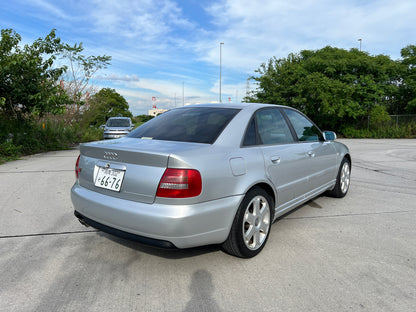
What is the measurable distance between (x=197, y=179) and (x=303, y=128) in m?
2.35

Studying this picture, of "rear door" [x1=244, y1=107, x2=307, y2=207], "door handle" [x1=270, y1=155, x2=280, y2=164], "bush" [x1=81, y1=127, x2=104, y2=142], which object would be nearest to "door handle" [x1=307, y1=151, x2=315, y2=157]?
"rear door" [x1=244, y1=107, x2=307, y2=207]

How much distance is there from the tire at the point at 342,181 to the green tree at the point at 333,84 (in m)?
17.8

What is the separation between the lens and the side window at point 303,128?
398cm

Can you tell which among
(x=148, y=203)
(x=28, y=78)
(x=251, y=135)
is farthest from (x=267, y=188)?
(x=28, y=78)

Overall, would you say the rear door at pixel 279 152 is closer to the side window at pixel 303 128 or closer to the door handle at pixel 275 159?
the door handle at pixel 275 159

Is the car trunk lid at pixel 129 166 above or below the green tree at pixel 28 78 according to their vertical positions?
below

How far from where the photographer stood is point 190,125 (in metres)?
3.17

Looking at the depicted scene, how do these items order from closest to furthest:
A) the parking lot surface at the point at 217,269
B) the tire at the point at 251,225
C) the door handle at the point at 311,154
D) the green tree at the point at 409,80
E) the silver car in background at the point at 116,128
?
the parking lot surface at the point at 217,269, the tire at the point at 251,225, the door handle at the point at 311,154, the silver car in background at the point at 116,128, the green tree at the point at 409,80

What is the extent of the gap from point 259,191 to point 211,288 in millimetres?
989

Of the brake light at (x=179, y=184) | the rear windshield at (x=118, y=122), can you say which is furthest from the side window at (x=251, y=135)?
the rear windshield at (x=118, y=122)

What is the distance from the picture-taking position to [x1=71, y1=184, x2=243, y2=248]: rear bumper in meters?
2.31

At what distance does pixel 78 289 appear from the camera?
240 centimetres

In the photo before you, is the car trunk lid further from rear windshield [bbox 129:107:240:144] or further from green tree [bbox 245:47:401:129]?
green tree [bbox 245:47:401:129]

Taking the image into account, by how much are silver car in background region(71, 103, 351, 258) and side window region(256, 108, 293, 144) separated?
1cm
